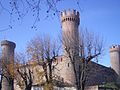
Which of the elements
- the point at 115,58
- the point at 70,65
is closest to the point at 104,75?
the point at 115,58

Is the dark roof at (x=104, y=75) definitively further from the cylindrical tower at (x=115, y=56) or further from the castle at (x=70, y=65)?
the cylindrical tower at (x=115, y=56)

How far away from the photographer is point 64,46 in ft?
123

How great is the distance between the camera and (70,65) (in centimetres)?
5191

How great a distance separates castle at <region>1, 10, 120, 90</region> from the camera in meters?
48.8

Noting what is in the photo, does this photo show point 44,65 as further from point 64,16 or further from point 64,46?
point 64,16

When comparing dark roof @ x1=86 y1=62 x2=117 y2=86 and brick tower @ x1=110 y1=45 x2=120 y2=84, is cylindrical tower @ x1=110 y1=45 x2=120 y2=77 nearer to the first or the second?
brick tower @ x1=110 y1=45 x2=120 y2=84

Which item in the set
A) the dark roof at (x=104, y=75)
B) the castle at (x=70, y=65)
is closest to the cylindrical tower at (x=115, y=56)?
the castle at (x=70, y=65)

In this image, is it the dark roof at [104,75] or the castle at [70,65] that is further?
the dark roof at [104,75]

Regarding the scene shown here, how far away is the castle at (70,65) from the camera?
48800 mm

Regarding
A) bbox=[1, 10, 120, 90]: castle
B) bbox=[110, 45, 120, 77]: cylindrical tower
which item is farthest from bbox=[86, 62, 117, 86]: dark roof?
bbox=[110, 45, 120, 77]: cylindrical tower

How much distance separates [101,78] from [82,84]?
33599 mm

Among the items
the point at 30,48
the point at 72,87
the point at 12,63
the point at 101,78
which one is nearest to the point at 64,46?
the point at 30,48

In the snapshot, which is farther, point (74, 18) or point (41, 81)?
point (74, 18)

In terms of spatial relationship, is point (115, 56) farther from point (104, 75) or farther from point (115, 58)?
point (104, 75)
